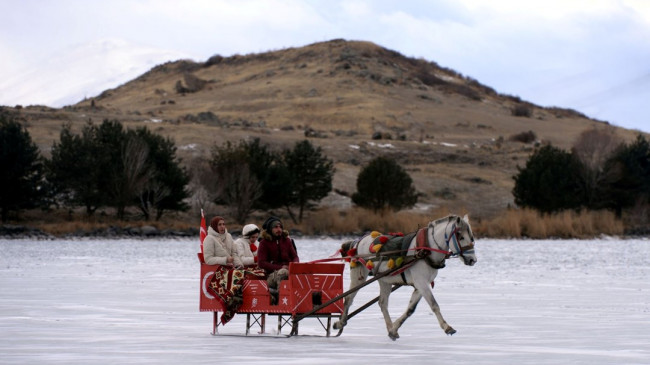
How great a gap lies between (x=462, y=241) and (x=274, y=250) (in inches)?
98.4

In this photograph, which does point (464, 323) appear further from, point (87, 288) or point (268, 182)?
point (268, 182)

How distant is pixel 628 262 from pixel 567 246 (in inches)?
469

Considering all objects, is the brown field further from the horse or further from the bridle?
the bridle

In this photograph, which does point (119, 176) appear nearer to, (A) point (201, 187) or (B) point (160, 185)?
(B) point (160, 185)

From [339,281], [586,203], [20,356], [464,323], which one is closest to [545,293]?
[464,323]

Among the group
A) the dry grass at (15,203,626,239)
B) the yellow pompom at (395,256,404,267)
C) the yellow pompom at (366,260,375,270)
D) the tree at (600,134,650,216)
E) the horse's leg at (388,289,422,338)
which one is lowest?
the dry grass at (15,203,626,239)

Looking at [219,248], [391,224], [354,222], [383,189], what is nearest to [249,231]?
[219,248]

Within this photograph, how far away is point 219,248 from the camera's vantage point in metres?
14.1

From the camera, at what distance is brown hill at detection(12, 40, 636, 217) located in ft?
267

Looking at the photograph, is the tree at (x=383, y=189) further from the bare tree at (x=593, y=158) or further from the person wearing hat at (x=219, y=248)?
the person wearing hat at (x=219, y=248)

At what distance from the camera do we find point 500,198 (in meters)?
74.4

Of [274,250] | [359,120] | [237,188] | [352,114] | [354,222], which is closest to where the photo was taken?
[274,250]

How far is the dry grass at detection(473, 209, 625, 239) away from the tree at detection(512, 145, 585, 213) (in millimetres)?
9222

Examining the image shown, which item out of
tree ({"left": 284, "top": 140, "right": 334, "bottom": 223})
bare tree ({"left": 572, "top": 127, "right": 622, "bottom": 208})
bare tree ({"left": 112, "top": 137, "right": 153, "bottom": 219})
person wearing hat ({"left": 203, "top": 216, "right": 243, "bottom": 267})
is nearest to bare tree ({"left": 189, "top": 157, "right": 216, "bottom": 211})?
bare tree ({"left": 112, "top": 137, "right": 153, "bottom": 219})
